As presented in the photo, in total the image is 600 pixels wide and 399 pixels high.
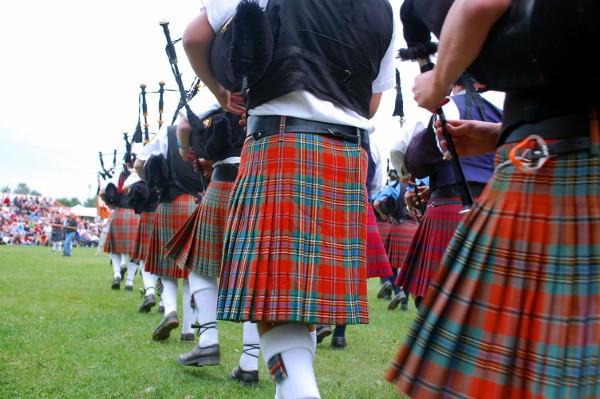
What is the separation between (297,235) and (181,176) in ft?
9.55

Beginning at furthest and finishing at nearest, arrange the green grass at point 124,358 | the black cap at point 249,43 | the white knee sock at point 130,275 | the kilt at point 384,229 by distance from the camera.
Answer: the white knee sock at point 130,275 → the kilt at point 384,229 → the green grass at point 124,358 → the black cap at point 249,43

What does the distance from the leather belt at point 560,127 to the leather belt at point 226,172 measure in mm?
2215

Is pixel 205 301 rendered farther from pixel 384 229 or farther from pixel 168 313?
pixel 384 229

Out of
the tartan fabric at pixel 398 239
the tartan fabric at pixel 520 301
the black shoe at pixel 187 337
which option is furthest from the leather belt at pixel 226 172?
the tartan fabric at pixel 398 239

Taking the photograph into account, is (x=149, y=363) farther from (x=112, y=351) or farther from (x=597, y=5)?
(x=597, y=5)

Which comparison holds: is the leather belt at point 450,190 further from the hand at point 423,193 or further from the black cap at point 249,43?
the black cap at point 249,43

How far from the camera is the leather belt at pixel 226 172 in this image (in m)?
3.29

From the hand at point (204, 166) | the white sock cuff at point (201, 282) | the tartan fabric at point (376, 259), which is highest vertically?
the hand at point (204, 166)

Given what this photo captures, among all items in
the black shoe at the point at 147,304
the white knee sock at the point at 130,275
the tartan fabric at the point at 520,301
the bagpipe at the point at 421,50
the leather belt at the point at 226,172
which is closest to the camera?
the tartan fabric at the point at 520,301

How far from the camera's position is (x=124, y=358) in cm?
370

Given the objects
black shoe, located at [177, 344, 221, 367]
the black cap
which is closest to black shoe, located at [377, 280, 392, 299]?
black shoe, located at [177, 344, 221, 367]

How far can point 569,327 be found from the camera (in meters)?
1.10

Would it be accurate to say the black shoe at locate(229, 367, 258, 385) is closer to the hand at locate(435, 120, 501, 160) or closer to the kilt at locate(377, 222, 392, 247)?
the hand at locate(435, 120, 501, 160)

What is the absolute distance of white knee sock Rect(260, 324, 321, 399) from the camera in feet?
5.84
